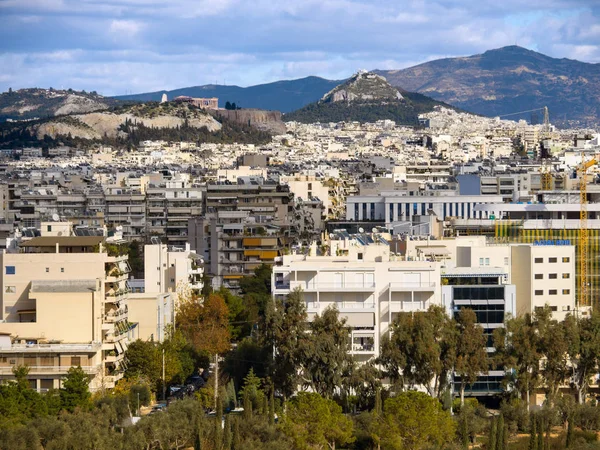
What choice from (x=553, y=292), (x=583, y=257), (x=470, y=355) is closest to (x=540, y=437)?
(x=470, y=355)

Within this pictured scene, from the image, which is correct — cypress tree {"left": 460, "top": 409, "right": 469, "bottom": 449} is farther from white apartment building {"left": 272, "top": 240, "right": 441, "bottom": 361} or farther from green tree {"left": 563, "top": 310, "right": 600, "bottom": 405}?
white apartment building {"left": 272, "top": 240, "right": 441, "bottom": 361}

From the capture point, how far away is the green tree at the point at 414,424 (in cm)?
4681

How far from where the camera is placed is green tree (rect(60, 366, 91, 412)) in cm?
4897

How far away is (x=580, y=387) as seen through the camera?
53.6 metres

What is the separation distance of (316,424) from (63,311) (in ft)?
35.8

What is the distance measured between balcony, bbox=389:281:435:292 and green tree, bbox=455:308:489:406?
8.02 feet

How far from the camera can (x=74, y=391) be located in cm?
4969

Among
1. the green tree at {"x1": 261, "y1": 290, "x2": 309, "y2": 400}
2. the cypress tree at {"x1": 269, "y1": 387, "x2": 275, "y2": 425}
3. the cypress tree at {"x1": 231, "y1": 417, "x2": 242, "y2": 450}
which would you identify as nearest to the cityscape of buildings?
the green tree at {"x1": 261, "y1": 290, "x2": 309, "y2": 400}

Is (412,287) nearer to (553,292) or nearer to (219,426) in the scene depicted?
(553,292)

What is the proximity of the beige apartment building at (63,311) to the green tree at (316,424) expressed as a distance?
8207mm

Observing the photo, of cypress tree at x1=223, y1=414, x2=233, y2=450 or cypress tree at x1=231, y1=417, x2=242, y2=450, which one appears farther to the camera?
cypress tree at x1=223, y1=414, x2=233, y2=450

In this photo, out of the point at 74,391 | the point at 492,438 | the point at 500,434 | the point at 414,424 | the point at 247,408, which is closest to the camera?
the point at 492,438

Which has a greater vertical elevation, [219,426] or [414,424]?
[219,426]

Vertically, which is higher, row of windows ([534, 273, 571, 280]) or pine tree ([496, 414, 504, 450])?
row of windows ([534, 273, 571, 280])
